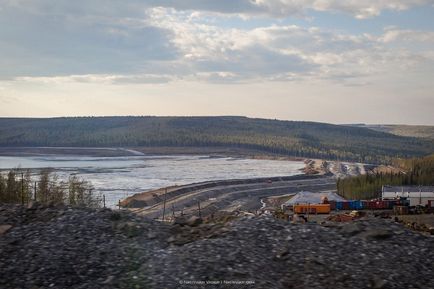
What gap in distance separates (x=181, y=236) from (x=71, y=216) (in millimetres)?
2765

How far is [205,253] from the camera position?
11297mm

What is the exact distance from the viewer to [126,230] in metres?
12.8

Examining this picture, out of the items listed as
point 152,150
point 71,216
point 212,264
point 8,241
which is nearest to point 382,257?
point 212,264

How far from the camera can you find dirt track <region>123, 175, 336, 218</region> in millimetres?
64044

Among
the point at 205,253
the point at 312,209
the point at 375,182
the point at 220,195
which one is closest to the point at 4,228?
the point at 205,253

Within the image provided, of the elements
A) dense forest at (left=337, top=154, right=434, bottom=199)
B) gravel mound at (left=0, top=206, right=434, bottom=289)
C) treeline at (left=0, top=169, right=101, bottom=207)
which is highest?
gravel mound at (left=0, top=206, right=434, bottom=289)

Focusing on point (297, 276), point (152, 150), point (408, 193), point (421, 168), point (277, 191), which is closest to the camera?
point (297, 276)

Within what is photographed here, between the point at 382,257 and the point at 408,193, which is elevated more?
the point at 382,257

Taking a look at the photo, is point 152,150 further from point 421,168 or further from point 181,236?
point 181,236

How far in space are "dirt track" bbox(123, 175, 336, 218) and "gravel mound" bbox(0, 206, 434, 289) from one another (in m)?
38.6

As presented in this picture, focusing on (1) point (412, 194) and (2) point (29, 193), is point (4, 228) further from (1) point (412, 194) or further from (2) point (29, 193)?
(1) point (412, 194)

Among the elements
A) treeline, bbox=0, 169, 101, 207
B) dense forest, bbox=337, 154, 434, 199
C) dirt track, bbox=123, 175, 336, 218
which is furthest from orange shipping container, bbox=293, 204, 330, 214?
dense forest, bbox=337, 154, 434, 199

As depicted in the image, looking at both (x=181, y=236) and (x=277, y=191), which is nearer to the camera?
(x=181, y=236)

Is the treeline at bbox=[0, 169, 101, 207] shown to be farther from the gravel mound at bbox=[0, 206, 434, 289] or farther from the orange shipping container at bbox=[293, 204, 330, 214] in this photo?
the orange shipping container at bbox=[293, 204, 330, 214]
